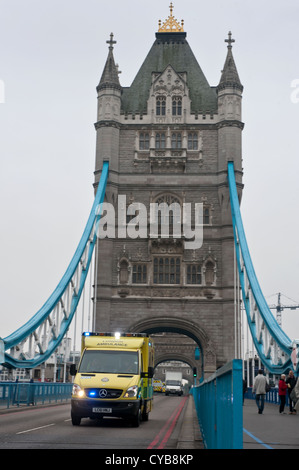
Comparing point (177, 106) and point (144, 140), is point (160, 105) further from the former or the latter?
point (144, 140)

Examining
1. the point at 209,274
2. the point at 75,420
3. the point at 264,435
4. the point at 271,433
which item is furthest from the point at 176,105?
the point at 264,435

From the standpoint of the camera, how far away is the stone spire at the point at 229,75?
43.5m

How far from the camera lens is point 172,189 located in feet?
137

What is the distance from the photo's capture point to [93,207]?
39.6 meters

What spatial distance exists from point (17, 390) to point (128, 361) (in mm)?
8303

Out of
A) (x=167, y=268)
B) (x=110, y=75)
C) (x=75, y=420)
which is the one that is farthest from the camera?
(x=110, y=75)

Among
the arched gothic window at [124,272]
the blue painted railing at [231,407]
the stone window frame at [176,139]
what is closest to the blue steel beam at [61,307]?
the arched gothic window at [124,272]

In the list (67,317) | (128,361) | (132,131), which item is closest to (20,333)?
(67,317)

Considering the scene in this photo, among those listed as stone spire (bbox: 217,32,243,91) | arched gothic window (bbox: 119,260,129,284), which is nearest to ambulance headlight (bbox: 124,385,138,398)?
arched gothic window (bbox: 119,260,129,284)

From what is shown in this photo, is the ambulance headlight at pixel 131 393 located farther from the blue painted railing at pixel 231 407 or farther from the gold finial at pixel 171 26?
the gold finial at pixel 171 26

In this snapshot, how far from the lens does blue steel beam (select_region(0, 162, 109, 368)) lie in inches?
1050

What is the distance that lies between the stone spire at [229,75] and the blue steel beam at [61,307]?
9.84 metres

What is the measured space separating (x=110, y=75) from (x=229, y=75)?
8070 mm
